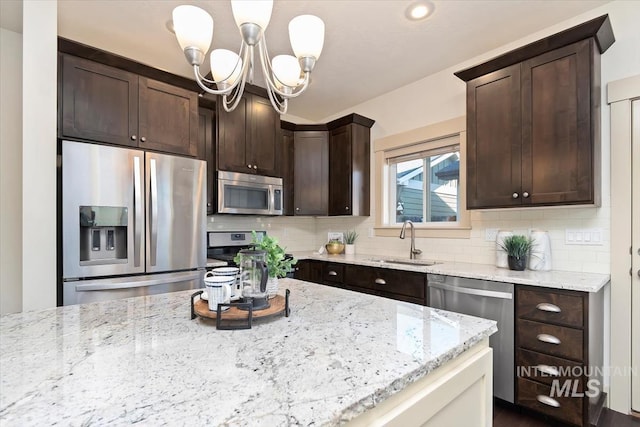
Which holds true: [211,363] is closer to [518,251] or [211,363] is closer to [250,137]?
[518,251]

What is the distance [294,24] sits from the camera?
150cm

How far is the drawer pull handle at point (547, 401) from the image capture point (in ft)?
6.14

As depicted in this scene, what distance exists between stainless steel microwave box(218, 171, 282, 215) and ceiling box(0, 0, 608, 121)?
3.79 ft

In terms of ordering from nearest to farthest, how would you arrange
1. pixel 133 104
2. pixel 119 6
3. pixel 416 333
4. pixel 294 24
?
pixel 416 333 < pixel 294 24 < pixel 119 6 < pixel 133 104

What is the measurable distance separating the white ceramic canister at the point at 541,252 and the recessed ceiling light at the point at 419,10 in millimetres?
1767

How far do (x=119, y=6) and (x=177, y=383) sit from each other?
2.59 meters

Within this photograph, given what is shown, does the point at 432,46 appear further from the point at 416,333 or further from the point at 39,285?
the point at 39,285

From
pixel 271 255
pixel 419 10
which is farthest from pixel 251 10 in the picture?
pixel 419 10

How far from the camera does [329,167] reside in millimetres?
3885

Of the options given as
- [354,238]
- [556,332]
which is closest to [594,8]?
[556,332]

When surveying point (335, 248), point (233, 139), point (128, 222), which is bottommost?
point (335, 248)

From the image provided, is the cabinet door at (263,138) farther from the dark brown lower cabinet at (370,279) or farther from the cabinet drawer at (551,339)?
the cabinet drawer at (551,339)

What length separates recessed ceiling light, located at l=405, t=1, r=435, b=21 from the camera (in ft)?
7.11

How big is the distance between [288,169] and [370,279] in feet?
5.55
